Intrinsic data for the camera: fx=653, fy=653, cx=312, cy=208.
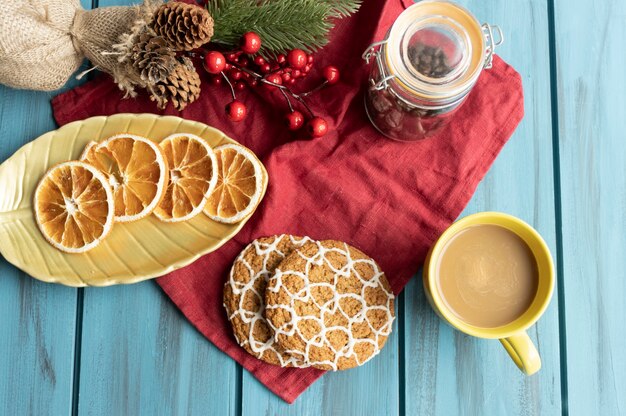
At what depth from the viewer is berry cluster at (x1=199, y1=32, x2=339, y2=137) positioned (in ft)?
3.42

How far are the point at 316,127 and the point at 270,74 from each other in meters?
0.12

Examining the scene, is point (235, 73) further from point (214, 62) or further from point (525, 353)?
point (525, 353)

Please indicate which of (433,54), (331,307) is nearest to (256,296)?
(331,307)

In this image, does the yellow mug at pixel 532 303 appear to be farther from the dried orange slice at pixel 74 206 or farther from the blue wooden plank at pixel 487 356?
the dried orange slice at pixel 74 206

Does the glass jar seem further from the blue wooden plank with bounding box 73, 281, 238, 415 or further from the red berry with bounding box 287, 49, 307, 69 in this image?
the blue wooden plank with bounding box 73, 281, 238, 415

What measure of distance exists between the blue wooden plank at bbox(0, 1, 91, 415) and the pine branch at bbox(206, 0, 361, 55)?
20.3 inches

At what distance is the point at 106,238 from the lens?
1065 mm

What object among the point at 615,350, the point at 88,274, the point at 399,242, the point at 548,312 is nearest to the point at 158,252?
the point at 88,274

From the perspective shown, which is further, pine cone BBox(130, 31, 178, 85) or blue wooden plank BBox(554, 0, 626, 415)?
blue wooden plank BBox(554, 0, 626, 415)

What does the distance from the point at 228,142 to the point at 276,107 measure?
0.36 ft

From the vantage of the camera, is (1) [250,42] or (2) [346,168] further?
(2) [346,168]

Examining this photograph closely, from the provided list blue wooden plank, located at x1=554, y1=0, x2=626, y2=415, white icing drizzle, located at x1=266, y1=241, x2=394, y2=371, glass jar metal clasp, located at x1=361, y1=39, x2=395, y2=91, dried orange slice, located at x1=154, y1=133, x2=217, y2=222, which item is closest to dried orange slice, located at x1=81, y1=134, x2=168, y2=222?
dried orange slice, located at x1=154, y1=133, x2=217, y2=222

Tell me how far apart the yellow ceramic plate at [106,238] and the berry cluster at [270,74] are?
3.5 inches

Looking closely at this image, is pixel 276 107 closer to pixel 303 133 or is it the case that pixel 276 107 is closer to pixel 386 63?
pixel 303 133
